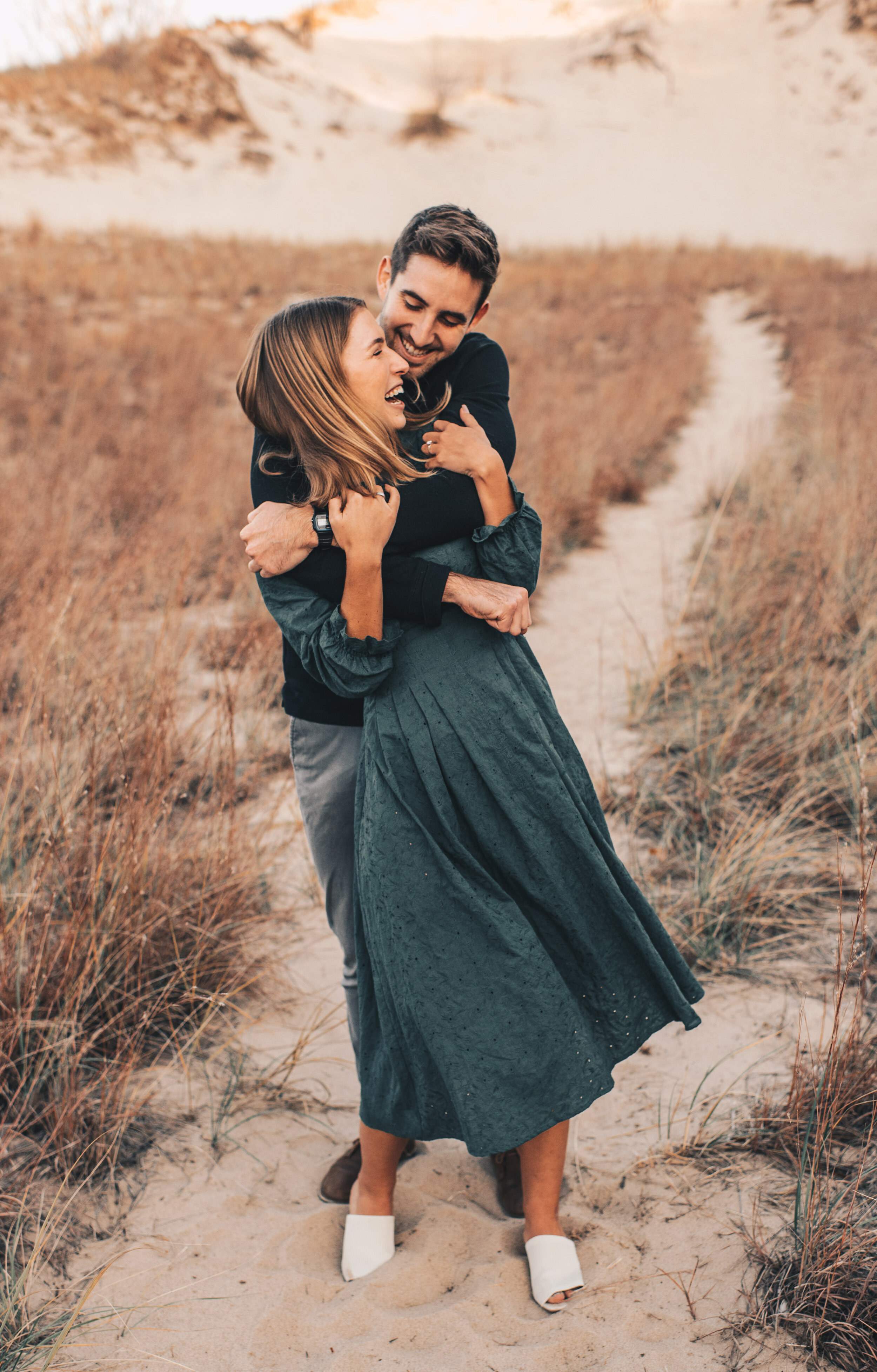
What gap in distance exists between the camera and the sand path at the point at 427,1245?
4.70 feet

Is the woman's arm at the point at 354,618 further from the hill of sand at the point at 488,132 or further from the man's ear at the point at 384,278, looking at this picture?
the hill of sand at the point at 488,132

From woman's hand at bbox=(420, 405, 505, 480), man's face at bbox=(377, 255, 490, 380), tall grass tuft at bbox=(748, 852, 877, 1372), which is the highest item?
man's face at bbox=(377, 255, 490, 380)

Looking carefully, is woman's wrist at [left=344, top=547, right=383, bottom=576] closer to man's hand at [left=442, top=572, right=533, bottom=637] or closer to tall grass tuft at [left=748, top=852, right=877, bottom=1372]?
man's hand at [left=442, top=572, right=533, bottom=637]

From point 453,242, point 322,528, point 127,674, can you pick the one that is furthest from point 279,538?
point 127,674

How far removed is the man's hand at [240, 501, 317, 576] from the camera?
4.47 ft

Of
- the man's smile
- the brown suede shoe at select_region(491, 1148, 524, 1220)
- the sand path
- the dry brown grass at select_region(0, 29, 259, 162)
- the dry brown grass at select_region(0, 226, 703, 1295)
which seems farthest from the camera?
the dry brown grass at select_region(0, 29, 259, 162)

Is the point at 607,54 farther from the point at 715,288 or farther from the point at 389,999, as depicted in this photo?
the point at 389,999

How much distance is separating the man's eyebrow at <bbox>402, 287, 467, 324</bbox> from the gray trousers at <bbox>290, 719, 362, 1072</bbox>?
32.0 inches

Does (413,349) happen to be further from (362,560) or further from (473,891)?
(473,891)

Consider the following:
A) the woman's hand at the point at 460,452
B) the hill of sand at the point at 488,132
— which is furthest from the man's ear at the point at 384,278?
the hill of sand at the point at 488,132

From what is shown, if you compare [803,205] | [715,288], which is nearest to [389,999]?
[715,288]

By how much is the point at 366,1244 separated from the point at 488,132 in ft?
138

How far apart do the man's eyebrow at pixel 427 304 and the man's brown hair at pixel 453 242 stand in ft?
0.18

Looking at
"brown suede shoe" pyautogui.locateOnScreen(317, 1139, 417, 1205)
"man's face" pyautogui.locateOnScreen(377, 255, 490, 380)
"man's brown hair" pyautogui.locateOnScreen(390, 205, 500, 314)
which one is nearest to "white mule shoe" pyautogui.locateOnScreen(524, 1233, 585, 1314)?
"brown suede shoe" pyautogui.locateOnScreen(317, 1139, 417, 1205)
